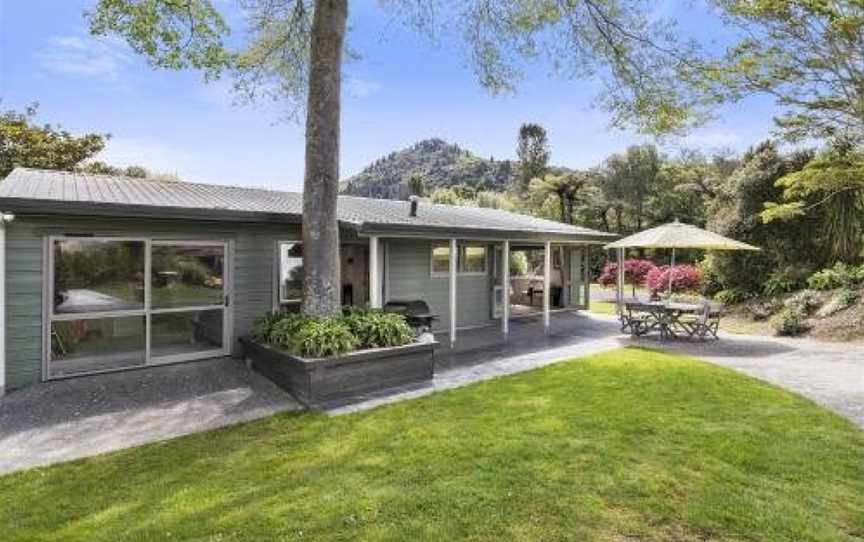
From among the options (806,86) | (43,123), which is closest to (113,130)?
(43,123)

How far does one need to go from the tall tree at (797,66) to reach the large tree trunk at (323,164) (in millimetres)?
8091

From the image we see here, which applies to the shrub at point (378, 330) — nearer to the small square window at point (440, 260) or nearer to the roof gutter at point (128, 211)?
the roof gutter at point (128, 211)

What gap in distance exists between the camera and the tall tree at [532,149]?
4806 cm

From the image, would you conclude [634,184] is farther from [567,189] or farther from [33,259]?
[33,259]

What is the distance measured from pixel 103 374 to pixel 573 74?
1025 cm

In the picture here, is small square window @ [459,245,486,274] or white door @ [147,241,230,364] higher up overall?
small square window @ [459,245,486,274]

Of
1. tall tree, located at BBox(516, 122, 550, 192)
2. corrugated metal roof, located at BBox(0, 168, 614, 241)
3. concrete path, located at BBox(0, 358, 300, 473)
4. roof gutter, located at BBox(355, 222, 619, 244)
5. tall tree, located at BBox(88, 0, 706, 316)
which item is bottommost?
concrete path, located at BBox(0, 358, 300, 473)

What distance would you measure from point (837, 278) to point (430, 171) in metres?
54.0

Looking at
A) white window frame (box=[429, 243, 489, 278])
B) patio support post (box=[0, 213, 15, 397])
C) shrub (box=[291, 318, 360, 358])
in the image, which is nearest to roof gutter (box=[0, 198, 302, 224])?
patio support post (box=[0, 213, 15, 397])

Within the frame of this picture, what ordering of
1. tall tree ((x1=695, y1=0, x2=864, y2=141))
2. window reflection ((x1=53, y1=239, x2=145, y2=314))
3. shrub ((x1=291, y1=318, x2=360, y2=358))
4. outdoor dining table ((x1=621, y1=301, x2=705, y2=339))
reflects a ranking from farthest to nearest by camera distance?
outdoor dining table ((x1=621, y1=301, x2=705, y2=339)), tall tree ((x1=695, y1=0, x2=864, y2=141)), window reflection ((x1=53, y1=239, x2=145, y2=314)), shrub ((x1=291, y1=318, x2=360, y2=358))

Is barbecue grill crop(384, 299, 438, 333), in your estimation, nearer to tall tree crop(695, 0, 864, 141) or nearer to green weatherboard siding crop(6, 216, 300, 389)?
green weatherboard siding crop(6, 216, 300, 389)

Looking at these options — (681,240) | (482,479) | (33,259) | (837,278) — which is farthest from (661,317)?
(33,259)

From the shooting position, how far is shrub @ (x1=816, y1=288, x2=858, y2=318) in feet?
41.8

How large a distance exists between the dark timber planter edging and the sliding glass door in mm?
1066
